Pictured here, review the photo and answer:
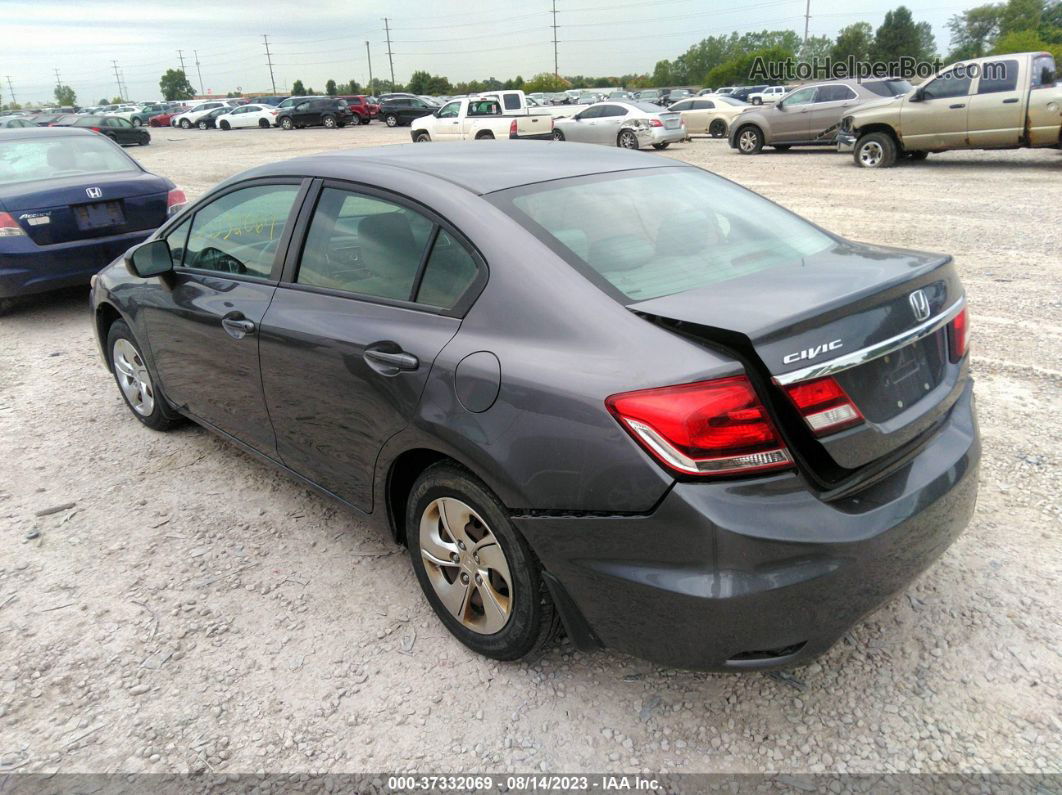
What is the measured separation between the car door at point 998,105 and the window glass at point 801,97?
4.92 meters

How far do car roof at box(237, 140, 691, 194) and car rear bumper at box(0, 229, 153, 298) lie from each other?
13.1 ft

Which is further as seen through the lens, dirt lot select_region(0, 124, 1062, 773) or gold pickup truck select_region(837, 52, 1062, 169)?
gold pickup truck select_region(837, 52, 1062, 169)

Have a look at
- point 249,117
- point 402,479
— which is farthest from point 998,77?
point 249,117

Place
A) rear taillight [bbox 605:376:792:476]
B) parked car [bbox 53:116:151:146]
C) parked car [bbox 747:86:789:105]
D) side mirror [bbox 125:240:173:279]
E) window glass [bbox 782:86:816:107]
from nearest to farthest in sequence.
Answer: rear taillight [bbox 605:376:792:476], side mirror [bbox 125:240:173:279], window glass [bbox 782:86:816:107], parked car [bbox 53:116:151:146], parked car [bbox 747:86:789:105]

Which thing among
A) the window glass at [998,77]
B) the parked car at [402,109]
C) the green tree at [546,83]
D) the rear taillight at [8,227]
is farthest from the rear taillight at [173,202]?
the green tree at [546,83]

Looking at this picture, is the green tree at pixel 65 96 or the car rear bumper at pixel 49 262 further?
the green tree at pixel 65 96

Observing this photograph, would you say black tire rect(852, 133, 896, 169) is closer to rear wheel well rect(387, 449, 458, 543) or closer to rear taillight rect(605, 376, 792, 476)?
rear wheel well rect(387, 449, 458, 543)

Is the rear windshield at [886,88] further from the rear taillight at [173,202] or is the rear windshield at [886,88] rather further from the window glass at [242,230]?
the window glass at [242,230]

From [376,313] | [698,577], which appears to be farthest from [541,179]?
[698,577]

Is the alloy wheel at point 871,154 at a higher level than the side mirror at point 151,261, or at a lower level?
lower

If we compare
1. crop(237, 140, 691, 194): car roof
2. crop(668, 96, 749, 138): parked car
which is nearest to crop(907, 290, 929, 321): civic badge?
crop(237, 140, 691, 194): car roof

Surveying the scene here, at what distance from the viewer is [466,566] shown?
8.19 ft

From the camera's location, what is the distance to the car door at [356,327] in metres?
2.48

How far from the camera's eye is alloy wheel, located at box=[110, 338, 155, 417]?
4.38 meters
